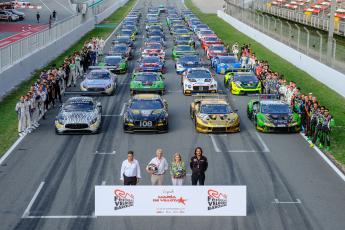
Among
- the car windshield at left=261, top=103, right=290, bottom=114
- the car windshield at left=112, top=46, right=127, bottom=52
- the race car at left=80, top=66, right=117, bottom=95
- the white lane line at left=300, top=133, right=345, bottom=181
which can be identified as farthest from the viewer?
the car windshield at left=112, top=46, right=127, bottom=52

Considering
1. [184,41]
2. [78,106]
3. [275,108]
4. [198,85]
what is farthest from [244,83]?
[184,41]

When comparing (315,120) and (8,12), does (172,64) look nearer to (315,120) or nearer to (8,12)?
(315,120)

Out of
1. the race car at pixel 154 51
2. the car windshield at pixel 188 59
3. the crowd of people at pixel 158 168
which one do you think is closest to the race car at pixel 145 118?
the crowd of people at pixel 158 168

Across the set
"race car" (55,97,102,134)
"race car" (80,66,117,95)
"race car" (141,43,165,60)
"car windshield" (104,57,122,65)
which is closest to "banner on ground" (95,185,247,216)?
"race car" (55,97,102,134)

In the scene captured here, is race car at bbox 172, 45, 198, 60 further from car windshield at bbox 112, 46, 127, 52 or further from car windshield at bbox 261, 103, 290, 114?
car windshield at bbox 261, 103, 290, 114

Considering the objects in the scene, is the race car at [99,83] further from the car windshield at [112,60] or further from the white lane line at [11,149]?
the white lane line at [11,149]

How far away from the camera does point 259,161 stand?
21594 millimetres

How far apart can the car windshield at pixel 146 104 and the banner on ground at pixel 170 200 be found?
11040 millimetres

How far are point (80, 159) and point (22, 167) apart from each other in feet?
6.20

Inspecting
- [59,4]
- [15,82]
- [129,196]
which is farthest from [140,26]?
[129,196]

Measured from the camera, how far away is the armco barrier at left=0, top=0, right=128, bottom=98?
34812 mm

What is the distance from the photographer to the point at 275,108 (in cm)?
2638

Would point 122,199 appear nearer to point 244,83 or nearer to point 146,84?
point 146,84

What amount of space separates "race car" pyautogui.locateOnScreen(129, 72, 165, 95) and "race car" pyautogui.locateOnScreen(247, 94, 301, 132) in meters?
8.33
